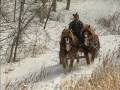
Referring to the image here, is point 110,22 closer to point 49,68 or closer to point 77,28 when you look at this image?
point 49,68

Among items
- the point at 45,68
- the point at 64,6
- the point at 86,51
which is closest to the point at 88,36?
the point at 86,51

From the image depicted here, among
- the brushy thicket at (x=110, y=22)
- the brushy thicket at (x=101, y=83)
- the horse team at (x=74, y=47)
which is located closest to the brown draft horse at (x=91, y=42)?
the horse team at (x=74, y=47)

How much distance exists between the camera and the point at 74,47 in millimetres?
13453

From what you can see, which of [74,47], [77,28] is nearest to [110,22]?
[77,28]

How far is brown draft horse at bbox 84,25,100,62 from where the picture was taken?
1377 cm

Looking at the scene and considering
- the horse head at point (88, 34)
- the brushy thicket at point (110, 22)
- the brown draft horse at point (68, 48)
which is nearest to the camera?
the brown draft horse at point (68, 48)

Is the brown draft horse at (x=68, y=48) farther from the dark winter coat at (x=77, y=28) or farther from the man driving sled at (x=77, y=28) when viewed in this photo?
the dark winter coat at (x=77, y=28)

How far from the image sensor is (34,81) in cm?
1211

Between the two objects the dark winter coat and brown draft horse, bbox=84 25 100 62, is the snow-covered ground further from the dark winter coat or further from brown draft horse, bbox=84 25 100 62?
the dark winter coat

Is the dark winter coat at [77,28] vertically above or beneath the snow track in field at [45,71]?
above

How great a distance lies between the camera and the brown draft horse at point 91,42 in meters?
13.8

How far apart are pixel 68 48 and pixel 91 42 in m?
1.00

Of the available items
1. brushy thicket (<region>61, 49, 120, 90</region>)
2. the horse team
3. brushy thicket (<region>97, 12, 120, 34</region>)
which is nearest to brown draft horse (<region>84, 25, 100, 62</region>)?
the horse team

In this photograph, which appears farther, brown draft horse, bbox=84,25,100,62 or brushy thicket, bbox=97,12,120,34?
brushy thicket, bbox=97,12,120,34
